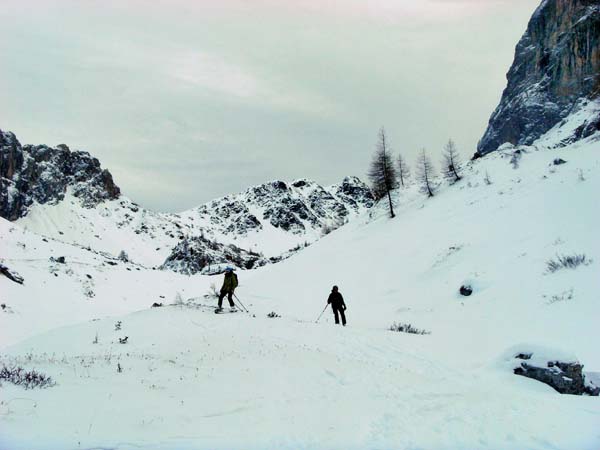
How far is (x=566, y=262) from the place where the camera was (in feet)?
52.8

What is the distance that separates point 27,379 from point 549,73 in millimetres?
131759

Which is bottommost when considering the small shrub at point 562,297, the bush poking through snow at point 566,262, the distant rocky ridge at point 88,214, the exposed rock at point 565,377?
the exposed rock at point 565,377

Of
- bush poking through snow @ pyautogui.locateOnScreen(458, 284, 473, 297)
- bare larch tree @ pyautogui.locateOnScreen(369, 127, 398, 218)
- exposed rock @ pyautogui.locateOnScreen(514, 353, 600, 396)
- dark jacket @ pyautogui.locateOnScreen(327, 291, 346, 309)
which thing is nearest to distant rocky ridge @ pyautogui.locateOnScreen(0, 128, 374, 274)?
bare larch tree @ pyautogui.locateOnScreen(369, 127, 398, 218)

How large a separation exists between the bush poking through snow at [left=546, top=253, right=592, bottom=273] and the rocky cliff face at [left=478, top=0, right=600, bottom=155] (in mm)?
79720

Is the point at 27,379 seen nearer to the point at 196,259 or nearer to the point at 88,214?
the point at 196,259

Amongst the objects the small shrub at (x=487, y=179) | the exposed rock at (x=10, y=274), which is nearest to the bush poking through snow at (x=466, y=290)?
the small shrub at (x=487, y=179)

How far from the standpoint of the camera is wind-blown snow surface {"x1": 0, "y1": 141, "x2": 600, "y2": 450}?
6457 millimetres

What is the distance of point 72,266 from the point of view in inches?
1446

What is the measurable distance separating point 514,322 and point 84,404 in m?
13.3

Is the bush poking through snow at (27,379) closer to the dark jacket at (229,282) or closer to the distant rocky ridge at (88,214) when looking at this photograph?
the dark jacket at (229,282)

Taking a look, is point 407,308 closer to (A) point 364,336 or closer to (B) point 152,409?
(A) point 364,336

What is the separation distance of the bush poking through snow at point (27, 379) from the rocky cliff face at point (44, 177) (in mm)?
124384

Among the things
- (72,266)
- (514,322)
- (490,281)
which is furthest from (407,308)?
(72,266)

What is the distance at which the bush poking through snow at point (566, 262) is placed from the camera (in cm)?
1561
